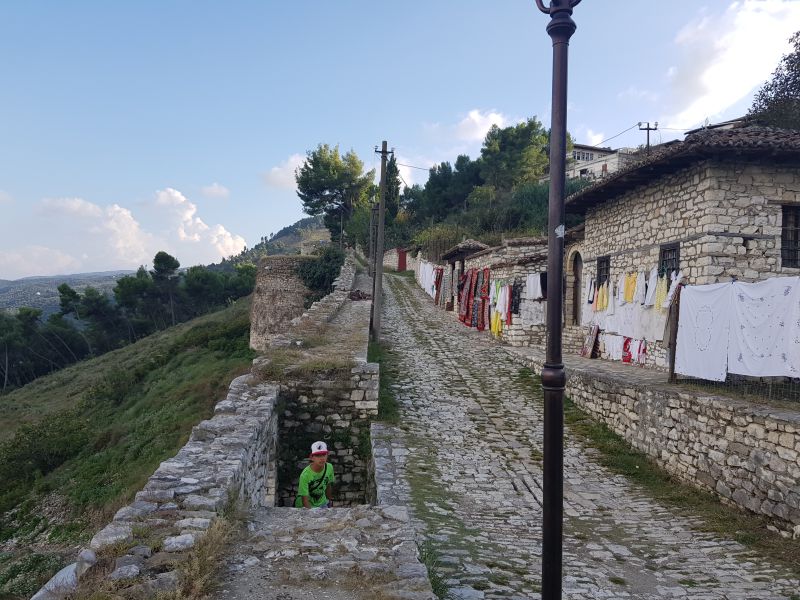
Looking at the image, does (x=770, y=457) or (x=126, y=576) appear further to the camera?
(x=770, y=457)

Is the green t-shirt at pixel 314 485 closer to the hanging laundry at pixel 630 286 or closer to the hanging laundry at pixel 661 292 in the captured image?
the hanging laundry at pixel 661 292

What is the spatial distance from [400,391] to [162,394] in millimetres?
15759

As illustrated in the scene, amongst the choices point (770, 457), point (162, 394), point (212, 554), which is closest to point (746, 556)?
point (770, 457)

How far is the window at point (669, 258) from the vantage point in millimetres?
9852

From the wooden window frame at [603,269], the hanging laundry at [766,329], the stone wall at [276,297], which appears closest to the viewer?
the hanging laundry at [766,329]

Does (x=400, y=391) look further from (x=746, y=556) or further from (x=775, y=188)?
(x=775, y=188)

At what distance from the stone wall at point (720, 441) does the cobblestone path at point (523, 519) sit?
2.06ft

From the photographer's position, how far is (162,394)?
22.3m

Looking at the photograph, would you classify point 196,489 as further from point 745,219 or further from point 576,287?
point 576,287

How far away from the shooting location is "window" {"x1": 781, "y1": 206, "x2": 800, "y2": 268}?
29.9 ft

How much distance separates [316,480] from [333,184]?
45.8 meters

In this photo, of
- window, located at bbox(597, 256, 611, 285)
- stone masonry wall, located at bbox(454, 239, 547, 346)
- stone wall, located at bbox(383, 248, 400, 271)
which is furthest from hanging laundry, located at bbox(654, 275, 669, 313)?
stone wall, located at bbox(383, 248, 400, 271)

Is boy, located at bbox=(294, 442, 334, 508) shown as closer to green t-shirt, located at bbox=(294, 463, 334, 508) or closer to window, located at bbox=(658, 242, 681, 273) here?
green t-shirt, located at bbox=(294, 463, 334, 508)

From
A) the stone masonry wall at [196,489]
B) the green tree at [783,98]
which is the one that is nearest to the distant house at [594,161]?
the green tree at [783,98]
